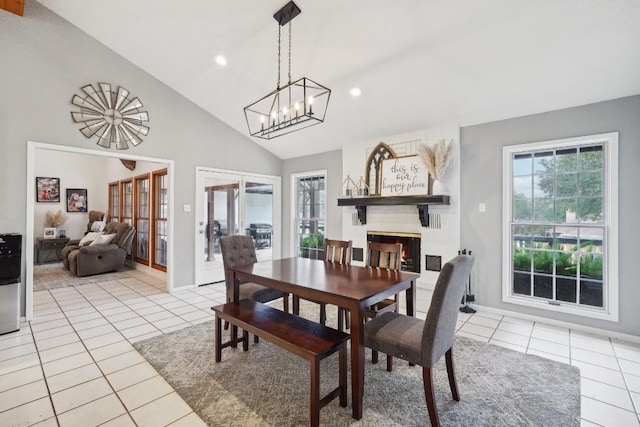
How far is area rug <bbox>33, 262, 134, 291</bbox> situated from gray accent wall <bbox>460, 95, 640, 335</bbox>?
619 cm

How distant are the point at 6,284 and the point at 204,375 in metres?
2.56

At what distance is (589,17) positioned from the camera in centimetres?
243

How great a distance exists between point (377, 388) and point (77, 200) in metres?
8.62

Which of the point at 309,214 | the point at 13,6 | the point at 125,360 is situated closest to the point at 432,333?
the point at 125,360

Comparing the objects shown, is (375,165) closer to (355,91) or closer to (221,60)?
(355,91)

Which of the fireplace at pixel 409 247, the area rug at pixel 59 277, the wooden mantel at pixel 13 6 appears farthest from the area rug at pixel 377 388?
the wooden mantel at pixel 13 6

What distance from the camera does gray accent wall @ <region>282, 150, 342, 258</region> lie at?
5457 mm

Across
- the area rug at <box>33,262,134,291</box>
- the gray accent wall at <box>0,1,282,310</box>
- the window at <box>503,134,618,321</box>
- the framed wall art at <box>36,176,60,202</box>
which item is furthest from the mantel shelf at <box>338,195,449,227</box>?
the framed wall art at <box>36,176,60,202</box>

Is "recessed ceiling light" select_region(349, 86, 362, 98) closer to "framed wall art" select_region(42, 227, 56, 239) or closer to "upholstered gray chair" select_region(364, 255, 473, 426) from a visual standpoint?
"upholstered gray chair" select_region(364, 255, 473, 426)

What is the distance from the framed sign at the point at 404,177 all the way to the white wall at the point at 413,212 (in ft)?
0.56

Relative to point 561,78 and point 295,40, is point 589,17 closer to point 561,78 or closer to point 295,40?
point 561,78

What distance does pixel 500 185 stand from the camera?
148 inches

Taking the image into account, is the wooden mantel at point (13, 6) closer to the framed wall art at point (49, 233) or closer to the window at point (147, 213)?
the window at point (147, 213)

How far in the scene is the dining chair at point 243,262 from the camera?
3.02 metres
